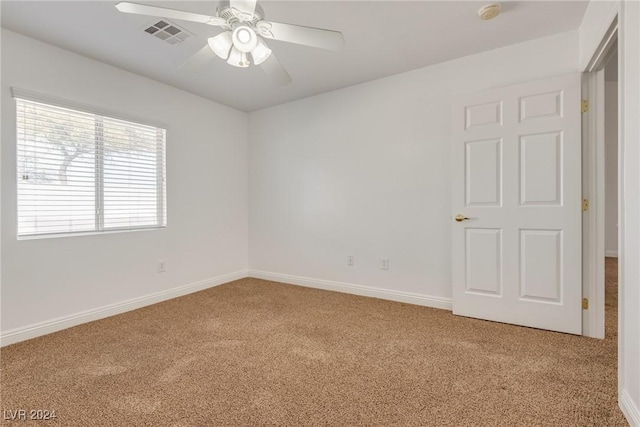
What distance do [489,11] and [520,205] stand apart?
1469mm

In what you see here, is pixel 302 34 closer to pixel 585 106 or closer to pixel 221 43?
pixel 221 43

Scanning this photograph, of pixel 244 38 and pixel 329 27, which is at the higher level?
pixel 329 27

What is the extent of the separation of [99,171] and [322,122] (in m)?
2.39

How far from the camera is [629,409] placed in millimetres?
1405

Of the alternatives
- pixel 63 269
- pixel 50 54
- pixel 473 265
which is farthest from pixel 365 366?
pixel 50 54

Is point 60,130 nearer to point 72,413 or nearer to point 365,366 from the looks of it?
point 72,413

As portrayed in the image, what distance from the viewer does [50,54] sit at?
2549 millimetres

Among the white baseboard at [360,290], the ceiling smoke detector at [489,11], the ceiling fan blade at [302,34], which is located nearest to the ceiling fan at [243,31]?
the ceiling fan blade at [302,34]

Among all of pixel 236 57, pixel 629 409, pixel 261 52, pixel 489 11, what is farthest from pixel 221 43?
pixel 629 409

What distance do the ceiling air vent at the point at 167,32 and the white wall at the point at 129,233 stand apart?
0.89 m

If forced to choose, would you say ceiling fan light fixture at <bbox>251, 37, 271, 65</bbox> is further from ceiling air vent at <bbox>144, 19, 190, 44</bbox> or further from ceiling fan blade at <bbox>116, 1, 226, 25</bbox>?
ceiling air vent at <bbox>144, 19, 190, 44</bbox>

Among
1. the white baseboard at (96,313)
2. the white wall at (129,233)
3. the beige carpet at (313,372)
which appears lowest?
the beige carpet at (313,372)

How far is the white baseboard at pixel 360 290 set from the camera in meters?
3.05

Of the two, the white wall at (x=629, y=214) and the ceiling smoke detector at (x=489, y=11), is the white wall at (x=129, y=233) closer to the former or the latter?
the ceiling smoke detector at (x=489, y=11)
